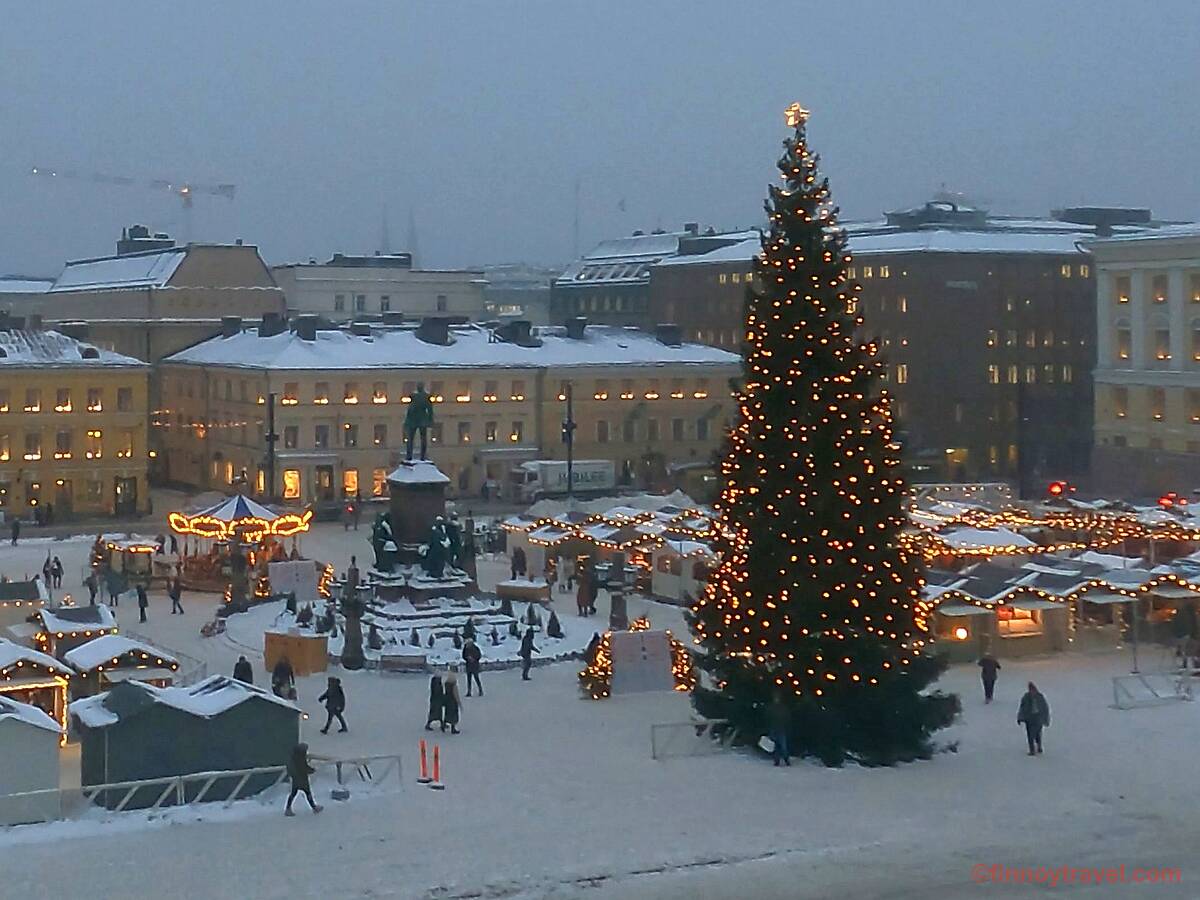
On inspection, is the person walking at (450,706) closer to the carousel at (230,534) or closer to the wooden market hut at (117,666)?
the wooden market hut at (117,666)

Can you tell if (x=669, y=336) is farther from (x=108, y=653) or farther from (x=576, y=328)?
(x=108, y=653)

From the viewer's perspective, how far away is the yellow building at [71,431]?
65.8 m

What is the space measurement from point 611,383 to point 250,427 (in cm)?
1577

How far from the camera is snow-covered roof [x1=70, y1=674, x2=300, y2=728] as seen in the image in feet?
68.1

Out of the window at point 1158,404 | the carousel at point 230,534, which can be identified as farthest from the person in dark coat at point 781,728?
the window at point 1158,404

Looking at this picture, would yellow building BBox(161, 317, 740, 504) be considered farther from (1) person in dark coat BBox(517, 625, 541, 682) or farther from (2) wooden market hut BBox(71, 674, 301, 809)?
(2) wooden market hut BBox(71, 674, 301, 809)

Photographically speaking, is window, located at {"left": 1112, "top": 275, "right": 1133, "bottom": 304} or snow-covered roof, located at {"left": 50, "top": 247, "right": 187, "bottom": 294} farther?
snow-covered roof, located at {"left": 50, "top": 247, "right": 187, "bottom": 294}

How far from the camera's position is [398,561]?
36.7 meters

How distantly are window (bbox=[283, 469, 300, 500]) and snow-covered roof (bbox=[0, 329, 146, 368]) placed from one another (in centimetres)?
706

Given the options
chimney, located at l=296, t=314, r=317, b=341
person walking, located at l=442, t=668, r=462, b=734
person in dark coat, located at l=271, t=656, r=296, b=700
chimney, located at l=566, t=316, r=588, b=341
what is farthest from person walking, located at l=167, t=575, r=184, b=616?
chimney, located at l=566, t=316, r=588, b=341

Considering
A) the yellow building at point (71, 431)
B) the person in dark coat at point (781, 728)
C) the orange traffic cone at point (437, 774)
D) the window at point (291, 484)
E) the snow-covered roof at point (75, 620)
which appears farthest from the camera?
the window at point (291, 484)

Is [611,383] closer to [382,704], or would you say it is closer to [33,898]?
[382,704]

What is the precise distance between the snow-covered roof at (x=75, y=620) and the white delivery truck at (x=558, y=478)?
125 ft

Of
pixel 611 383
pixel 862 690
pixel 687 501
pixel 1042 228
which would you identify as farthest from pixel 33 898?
pixel 1042 228
